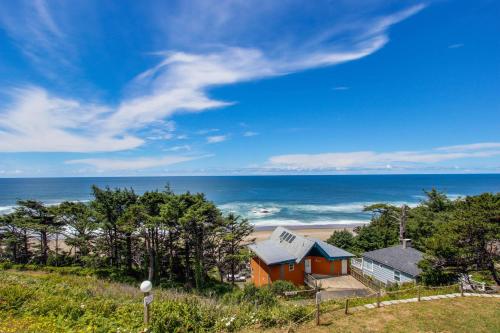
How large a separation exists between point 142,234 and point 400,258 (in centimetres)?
1998

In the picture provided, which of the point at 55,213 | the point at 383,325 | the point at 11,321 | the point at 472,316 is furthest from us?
the point at 55,213

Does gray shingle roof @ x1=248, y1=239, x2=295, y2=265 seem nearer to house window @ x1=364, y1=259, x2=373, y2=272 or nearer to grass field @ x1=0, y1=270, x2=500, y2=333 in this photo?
house window @ x1=364, y1=259, x2=373, y2=272

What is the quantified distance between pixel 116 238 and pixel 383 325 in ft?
66.2

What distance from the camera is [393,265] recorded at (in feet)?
63.0

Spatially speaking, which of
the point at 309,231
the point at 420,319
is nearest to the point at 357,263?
the point at 420,319

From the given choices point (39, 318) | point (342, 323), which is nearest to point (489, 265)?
point (342, 323)

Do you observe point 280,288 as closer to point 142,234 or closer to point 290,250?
point 290,250

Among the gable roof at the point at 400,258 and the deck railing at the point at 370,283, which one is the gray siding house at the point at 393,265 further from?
the deck railing at the point at 370,283

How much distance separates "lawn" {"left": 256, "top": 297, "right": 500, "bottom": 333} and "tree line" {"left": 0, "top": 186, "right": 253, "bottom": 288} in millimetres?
10375

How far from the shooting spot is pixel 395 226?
30766 millimetres

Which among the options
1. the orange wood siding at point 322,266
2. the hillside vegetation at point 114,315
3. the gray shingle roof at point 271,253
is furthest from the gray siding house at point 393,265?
the hillside vegetation at point 114,315

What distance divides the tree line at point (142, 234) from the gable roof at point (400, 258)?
11197mm

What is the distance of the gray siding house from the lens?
18.0 meters

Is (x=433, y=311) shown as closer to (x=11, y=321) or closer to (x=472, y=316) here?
(x=472, y=316)
